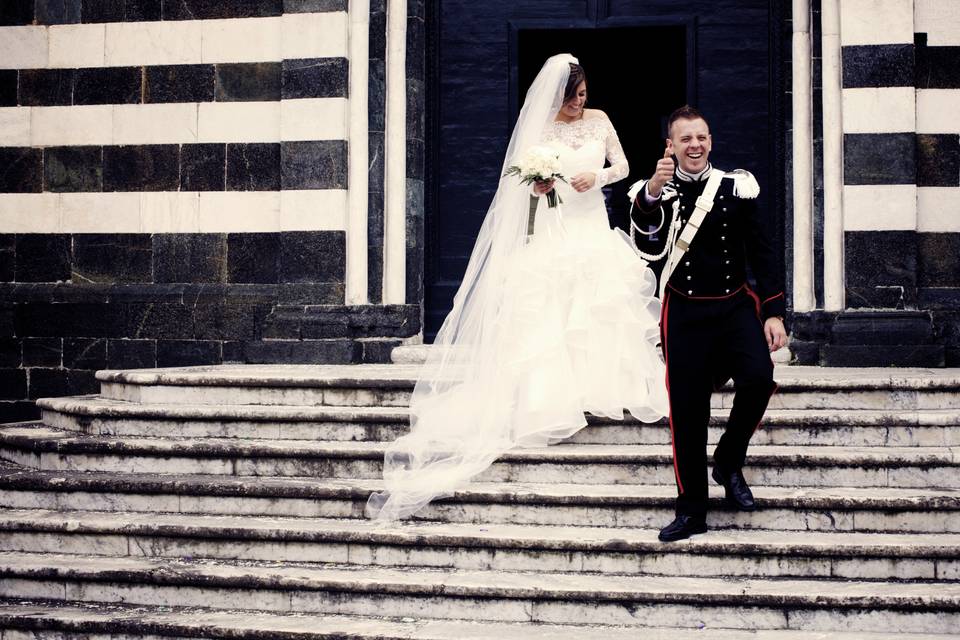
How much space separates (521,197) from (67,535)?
342cm

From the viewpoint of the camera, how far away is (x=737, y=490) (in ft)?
17.2

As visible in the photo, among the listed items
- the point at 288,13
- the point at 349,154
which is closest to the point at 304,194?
the point at 349,154

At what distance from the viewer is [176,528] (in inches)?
221

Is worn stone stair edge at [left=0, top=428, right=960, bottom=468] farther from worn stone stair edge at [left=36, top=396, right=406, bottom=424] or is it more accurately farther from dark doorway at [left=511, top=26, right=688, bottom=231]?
dark doorway at [left=511, top=26, right=688, bottom=231]

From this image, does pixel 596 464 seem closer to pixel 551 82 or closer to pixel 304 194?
pixel 551 82

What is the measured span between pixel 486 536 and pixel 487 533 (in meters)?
0.07

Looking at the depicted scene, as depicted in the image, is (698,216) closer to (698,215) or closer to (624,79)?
(698,215)

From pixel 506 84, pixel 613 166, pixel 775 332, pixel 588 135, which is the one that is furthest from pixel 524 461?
pixel 506 84

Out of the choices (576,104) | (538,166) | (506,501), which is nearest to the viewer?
(506,501)

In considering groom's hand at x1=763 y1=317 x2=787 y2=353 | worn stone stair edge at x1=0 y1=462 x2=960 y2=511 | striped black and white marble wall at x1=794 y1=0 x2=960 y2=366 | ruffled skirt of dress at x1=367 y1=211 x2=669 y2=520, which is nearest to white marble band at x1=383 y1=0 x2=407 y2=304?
ruffled skirt of dress at x1=367 y1=211 x2=669 y2=520

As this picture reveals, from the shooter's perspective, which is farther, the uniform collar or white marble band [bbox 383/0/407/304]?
white marble band [bbox 383/0/407/304]

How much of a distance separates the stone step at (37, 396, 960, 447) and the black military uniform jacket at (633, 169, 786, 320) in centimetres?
134

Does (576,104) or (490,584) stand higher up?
(576,104)

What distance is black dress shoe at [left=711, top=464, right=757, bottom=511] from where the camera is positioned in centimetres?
524
